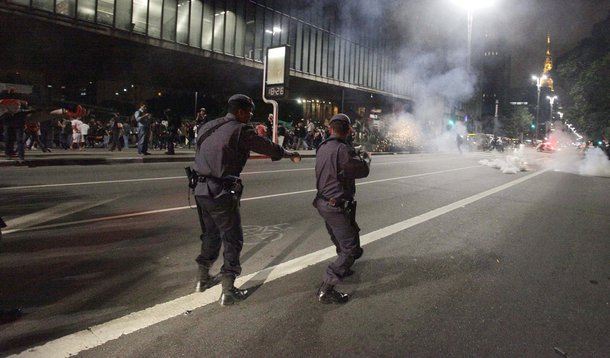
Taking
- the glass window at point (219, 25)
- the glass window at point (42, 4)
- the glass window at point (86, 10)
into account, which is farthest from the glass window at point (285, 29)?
the glass window at point (42, 4)

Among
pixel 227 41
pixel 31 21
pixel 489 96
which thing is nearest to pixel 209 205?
pixel 31 21

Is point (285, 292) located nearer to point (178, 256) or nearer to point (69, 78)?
point (178, 256)

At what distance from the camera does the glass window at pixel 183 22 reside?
981 inches

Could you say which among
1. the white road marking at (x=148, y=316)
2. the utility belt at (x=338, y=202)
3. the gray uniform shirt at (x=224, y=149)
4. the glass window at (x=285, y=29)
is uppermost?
the glass window at (x=285, y=29)

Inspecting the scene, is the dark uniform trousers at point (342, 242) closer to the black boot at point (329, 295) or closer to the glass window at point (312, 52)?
the black boot at point (329, 295)

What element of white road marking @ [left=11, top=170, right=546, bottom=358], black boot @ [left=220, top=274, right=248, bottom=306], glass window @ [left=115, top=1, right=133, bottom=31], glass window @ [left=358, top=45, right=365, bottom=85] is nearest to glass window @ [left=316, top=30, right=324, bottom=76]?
glass window @ [left=358, top=45, right=365, bottom=85]

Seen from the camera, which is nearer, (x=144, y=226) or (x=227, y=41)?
(x=144, y=226)

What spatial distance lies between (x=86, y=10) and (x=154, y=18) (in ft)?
12.4

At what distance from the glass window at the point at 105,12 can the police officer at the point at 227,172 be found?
2194 centimetres

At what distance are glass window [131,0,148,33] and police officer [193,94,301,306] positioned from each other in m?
22.6

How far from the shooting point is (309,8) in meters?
33.3

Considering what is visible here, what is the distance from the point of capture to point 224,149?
3.17 meters

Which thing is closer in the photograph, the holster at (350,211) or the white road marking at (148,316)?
the white road marking at (148,316)

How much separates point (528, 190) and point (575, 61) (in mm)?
34024
